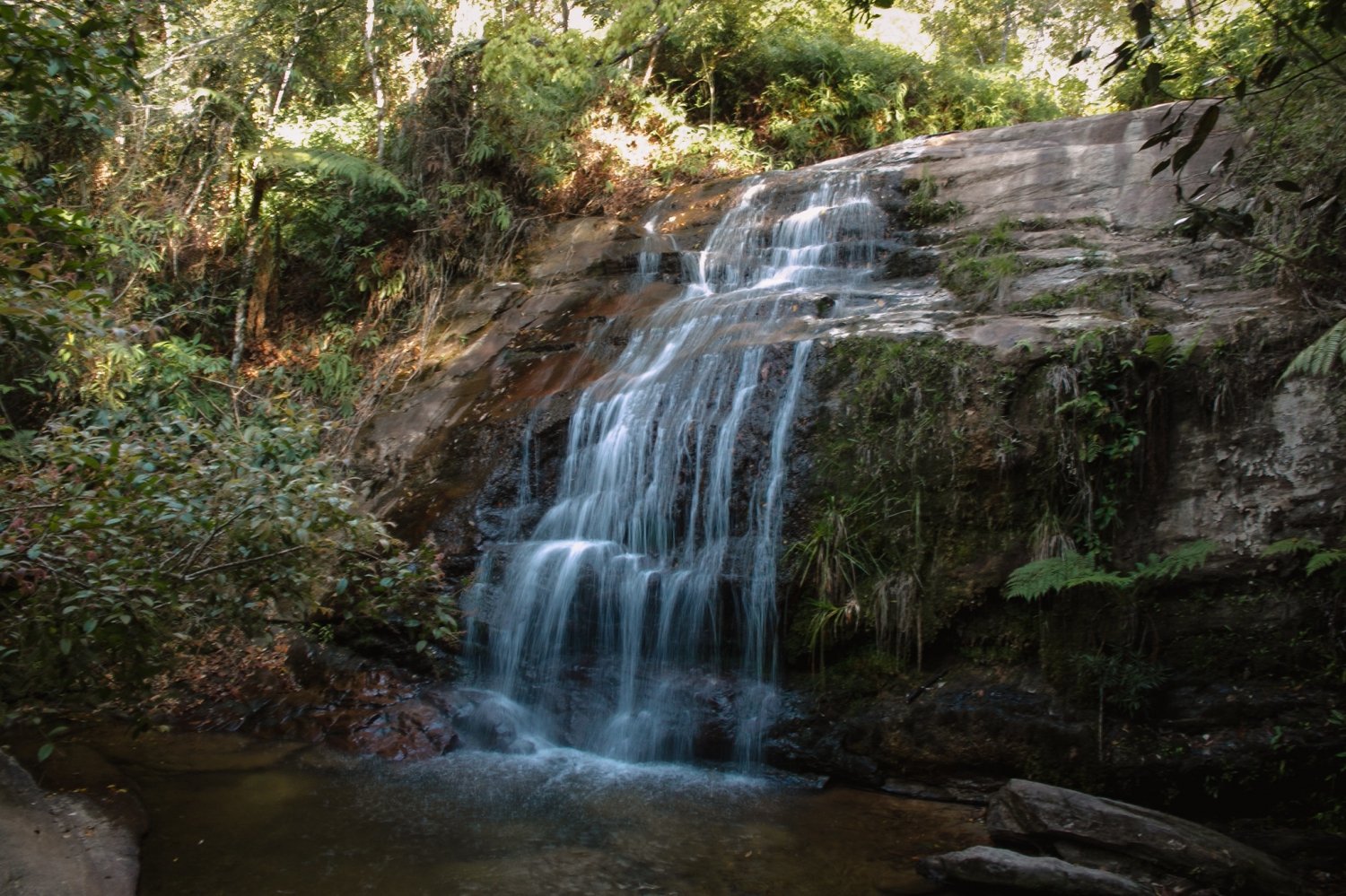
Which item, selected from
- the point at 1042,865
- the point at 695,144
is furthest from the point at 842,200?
the point at 1042,865

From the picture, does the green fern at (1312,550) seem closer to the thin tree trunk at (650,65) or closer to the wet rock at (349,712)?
the wet rock at (349,712)

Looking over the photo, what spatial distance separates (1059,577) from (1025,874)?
5.99 feet

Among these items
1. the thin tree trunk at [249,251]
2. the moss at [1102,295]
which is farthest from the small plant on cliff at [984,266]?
the thin tree trunk at [249,251]

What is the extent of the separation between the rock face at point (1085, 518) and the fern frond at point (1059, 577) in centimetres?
30

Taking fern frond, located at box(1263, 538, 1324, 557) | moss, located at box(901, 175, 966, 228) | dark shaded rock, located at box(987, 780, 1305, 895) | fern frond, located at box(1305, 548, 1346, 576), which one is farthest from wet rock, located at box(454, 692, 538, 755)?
moss, located at box(901, 175, 966, 228)

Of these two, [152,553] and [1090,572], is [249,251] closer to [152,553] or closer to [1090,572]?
[152,553]

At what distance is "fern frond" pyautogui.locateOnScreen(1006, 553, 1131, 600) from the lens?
216 inches

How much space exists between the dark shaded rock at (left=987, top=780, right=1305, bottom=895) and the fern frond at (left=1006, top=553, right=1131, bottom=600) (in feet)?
3.80

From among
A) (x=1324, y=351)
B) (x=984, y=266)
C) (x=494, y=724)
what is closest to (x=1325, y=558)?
(x=1324, y=351)

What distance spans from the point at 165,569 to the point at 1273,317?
265 inches

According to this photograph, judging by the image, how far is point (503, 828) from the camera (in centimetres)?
523

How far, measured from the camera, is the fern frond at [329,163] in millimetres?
11609

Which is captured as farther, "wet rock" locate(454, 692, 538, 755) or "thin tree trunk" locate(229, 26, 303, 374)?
"thin tree trunk" locate(229, 26, 303, 374)

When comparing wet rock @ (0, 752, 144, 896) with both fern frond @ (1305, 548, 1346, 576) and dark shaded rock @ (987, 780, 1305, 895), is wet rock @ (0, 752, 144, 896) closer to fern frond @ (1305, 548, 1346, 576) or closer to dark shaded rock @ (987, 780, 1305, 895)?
dark shaded rock @ (987, 780, 1305, 895)
